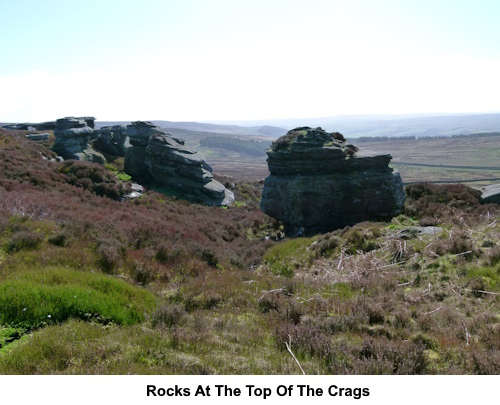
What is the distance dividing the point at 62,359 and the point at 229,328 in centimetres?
274

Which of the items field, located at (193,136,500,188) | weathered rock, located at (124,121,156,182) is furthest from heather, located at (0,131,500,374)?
field, located at (193,136,500,188)

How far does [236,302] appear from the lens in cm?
828

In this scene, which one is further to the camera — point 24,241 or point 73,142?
point 73,142

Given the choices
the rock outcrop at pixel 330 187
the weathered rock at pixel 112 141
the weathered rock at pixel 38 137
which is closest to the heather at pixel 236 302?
the rock outcrop at pixel 330 187

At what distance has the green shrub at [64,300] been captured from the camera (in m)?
6.35

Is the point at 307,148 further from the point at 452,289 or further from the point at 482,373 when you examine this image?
the point at 482,373

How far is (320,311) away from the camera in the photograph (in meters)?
7.11

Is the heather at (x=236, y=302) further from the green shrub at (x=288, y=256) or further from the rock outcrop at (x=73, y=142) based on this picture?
the rock outcrop at (x=73, y=142)

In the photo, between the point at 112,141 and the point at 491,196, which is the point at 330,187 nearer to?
the point at 491,196

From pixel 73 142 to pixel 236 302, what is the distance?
3244 centimetres

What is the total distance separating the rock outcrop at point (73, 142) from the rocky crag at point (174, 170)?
3773mm

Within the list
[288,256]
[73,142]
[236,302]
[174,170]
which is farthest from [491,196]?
[73,142]

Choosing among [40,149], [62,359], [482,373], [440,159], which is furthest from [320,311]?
[440,159]

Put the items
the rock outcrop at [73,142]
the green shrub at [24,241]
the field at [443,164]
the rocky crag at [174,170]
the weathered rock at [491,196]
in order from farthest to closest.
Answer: the field at [443,164] → the rock outcrop at [73,142] → the rocky crag at [174,170] → the weathered rock at [491,196] → the green shrub at [24,241]
